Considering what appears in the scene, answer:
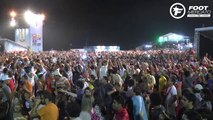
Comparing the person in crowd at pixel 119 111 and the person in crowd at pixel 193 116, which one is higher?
the person in crowd at pixel 193 116

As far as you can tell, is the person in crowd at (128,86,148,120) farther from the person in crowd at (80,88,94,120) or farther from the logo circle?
the logo circle

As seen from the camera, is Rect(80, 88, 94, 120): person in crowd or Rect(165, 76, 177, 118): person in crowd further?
Rect(165, 76, 177, 118): person in crowd

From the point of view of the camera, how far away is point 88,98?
678cm

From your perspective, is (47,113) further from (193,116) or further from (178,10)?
(178,10)

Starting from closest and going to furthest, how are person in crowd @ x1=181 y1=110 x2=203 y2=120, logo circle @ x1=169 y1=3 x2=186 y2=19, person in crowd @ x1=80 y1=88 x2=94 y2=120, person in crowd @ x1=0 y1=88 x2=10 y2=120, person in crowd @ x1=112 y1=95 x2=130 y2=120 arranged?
person in crowd @ x1=181 y1=110 x2=203 y2=120 → person in crowd @ x1=80 y1=88 x2=94 y2=120 → person in crowd @ x1=112 y1=95 x2=130 y2=120 → person in crowd @ x1=0 y1=88 x2=10 y2=120 → logo circle @ x1=169 y1=3 x2=186 y2=19

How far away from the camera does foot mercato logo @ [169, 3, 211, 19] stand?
33.1 m

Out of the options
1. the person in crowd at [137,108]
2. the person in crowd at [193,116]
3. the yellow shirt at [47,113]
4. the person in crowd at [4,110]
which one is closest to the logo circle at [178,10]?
the person in crowd at [137,108]

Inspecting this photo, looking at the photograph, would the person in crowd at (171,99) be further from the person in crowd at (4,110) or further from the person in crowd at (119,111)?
the person in crowd at (4,110)

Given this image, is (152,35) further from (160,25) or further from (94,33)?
(94,33)

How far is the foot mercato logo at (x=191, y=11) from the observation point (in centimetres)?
3306

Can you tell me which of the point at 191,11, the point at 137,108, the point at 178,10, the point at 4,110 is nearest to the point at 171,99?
the point at 137,108

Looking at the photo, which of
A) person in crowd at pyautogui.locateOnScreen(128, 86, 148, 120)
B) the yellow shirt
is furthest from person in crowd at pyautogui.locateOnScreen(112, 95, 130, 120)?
the yellow shirt

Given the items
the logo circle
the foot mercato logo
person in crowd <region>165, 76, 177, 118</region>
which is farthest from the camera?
the logo circle

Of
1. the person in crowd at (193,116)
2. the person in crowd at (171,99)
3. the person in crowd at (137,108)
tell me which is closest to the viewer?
the person in crowd at (193,116)
